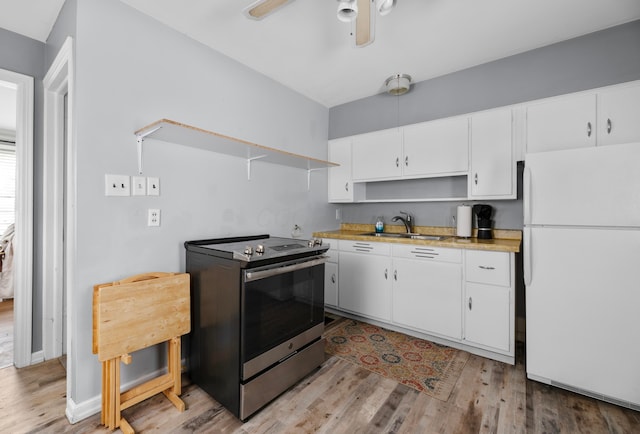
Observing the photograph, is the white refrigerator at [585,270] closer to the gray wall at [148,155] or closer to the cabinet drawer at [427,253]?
the cabinet drawer at [427,253]

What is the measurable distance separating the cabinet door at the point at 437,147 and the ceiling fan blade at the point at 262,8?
Answer: 6.24ft

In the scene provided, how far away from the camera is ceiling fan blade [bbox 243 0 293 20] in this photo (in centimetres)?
142

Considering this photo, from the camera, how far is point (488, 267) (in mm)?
2287

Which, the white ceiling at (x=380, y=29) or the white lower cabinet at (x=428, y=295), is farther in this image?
the white lower cabinet at (x=428, y=295)

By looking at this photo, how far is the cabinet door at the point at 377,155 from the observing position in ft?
10.2

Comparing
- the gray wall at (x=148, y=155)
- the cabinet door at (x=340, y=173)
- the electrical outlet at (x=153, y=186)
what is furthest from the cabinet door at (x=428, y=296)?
the electrical outlet at (x=153, y=186)

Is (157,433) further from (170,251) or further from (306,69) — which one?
(306,69)

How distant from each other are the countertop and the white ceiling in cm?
157

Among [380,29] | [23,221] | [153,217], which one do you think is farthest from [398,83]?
[23,221]

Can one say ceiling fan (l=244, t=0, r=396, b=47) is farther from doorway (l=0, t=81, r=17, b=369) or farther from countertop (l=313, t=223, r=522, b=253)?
doorway (l=0, t=81, r=17, b=369)

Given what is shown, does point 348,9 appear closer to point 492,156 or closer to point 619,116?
point 492,156

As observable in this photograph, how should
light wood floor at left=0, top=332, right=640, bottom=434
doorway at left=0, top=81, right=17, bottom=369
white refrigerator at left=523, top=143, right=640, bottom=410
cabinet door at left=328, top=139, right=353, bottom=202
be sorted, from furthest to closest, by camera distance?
cabinet door at left=328, top=139, right=353, bottom=202 → doorway at left=0, top=81, right=17, bottom=369 → white refrigerator at left=523, top=143, right=640, bottom=410 → light wood floor at left=0, top=332, right=640, bottom=434

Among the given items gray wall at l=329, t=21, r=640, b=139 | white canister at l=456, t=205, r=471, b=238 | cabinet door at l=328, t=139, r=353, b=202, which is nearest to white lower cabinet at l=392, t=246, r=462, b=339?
white canister at l=456, t=205, r=471, b=238

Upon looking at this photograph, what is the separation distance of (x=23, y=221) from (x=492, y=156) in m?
3.72
